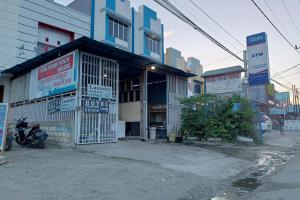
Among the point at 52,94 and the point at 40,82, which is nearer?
the point at 52,94

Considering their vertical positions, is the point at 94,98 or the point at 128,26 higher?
the point at 128,26

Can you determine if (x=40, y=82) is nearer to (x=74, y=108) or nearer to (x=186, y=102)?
(x=74, y=108)

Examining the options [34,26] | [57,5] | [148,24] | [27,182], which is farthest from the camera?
[148,24]

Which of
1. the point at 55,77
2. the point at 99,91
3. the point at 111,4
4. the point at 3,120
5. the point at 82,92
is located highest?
the point at 111,4

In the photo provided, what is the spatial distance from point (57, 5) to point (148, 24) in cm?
1123

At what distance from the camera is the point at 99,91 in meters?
11.7

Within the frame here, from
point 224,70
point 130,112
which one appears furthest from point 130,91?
point 224,70

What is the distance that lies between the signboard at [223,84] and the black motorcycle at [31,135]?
26.4m

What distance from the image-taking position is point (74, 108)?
423 inches

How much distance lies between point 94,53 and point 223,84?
82.7 feet

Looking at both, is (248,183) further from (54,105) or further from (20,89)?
(20,89)

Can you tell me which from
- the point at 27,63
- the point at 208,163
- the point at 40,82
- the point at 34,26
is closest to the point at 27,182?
the point at 208,163

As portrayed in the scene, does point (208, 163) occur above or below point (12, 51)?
below

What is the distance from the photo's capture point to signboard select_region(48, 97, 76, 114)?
430 inches
